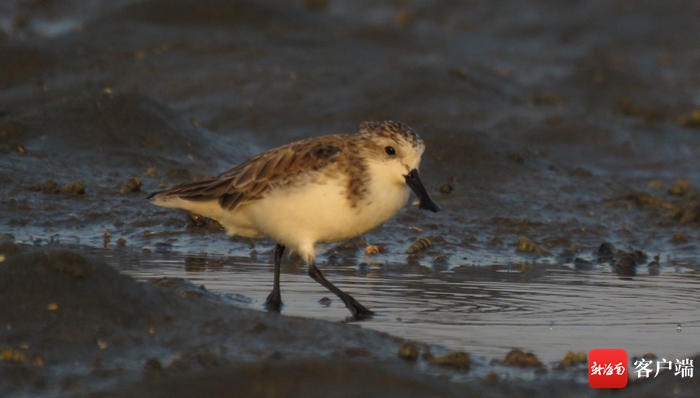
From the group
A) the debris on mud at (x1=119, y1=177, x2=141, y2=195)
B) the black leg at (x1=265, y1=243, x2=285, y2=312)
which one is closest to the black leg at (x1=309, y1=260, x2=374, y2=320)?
the black leg at (x1=265, y1=243, x2=285, y2=312)

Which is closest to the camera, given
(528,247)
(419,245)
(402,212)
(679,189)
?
(419,245)

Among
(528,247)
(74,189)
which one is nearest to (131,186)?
(74,189)

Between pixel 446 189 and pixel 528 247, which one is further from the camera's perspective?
pixel 446 189

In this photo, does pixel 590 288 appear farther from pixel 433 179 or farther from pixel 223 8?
pixel 223 8

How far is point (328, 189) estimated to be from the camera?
7934mm

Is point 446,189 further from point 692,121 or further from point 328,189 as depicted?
point 692,121

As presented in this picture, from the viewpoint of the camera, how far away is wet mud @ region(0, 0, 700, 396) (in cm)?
698

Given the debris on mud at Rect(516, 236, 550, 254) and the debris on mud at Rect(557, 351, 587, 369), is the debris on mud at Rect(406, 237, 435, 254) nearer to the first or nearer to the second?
the debris on mud at Rect(516, 236, 550, 254)

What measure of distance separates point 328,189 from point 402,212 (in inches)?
165

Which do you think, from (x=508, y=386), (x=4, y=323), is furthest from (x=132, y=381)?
(x=508, y=386)

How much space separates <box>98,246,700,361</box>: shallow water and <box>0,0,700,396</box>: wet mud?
0.11 feet

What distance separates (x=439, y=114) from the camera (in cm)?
1734

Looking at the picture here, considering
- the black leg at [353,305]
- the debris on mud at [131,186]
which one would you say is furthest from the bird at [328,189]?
the debris on mud at [131,186]

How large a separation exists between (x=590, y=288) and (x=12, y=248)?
461 cm
